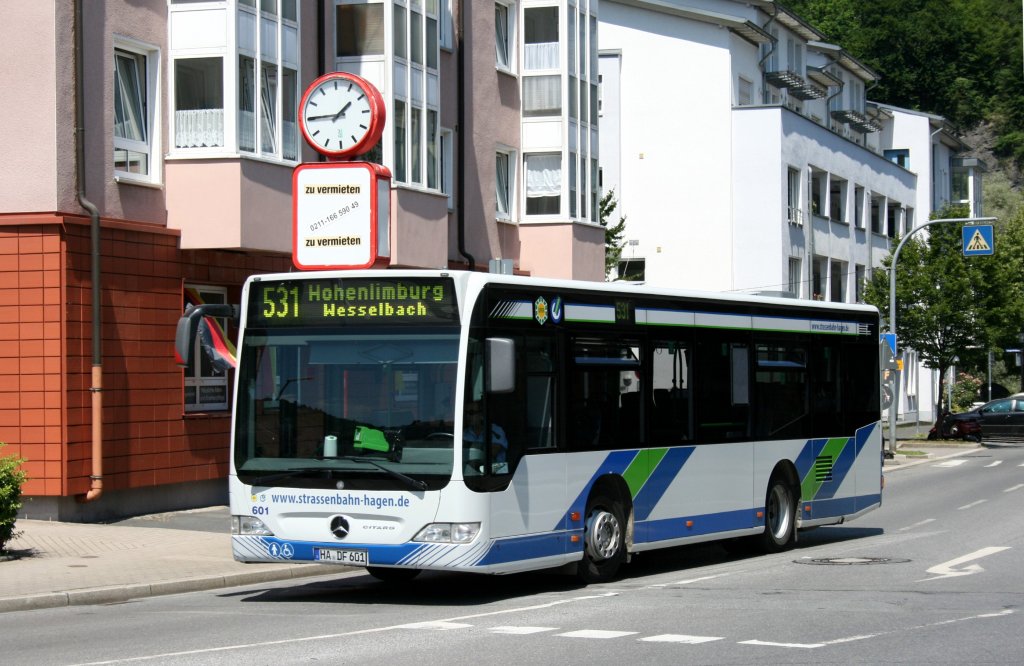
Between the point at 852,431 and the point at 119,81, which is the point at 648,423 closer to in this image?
the point at 852,431

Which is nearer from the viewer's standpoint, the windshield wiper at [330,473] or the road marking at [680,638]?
the road marking at [680,638]

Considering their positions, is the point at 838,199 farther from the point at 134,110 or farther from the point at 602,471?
the point at 602,471

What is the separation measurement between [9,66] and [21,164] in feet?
4.39

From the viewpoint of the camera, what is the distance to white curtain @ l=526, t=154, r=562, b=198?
33219 mm

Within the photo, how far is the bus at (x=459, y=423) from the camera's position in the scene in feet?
40.7

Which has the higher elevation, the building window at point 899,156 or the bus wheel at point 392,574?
the building window at point 899,156

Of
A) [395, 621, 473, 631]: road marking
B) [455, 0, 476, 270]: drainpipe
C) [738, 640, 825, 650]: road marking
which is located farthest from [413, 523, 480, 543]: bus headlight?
[455, 0, 476, 270]: drainpipe

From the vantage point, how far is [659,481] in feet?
48.7

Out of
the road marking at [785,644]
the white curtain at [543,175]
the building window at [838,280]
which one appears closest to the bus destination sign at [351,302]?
the road marking at [785,644]

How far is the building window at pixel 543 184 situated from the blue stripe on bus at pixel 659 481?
722 inches

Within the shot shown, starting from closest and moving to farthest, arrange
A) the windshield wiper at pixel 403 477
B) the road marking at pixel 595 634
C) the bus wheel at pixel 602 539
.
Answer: the road marking at pixel 595 634, the windshield wiper at pixel 403 477, the bus wheel at pixel 602 539

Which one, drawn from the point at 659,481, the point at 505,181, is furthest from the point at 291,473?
the point at 505,181

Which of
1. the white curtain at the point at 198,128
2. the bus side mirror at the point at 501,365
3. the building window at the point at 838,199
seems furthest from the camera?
the building window at the point at 838,199

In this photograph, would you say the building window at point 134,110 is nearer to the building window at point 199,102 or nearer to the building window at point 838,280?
the building window at point 199,102
